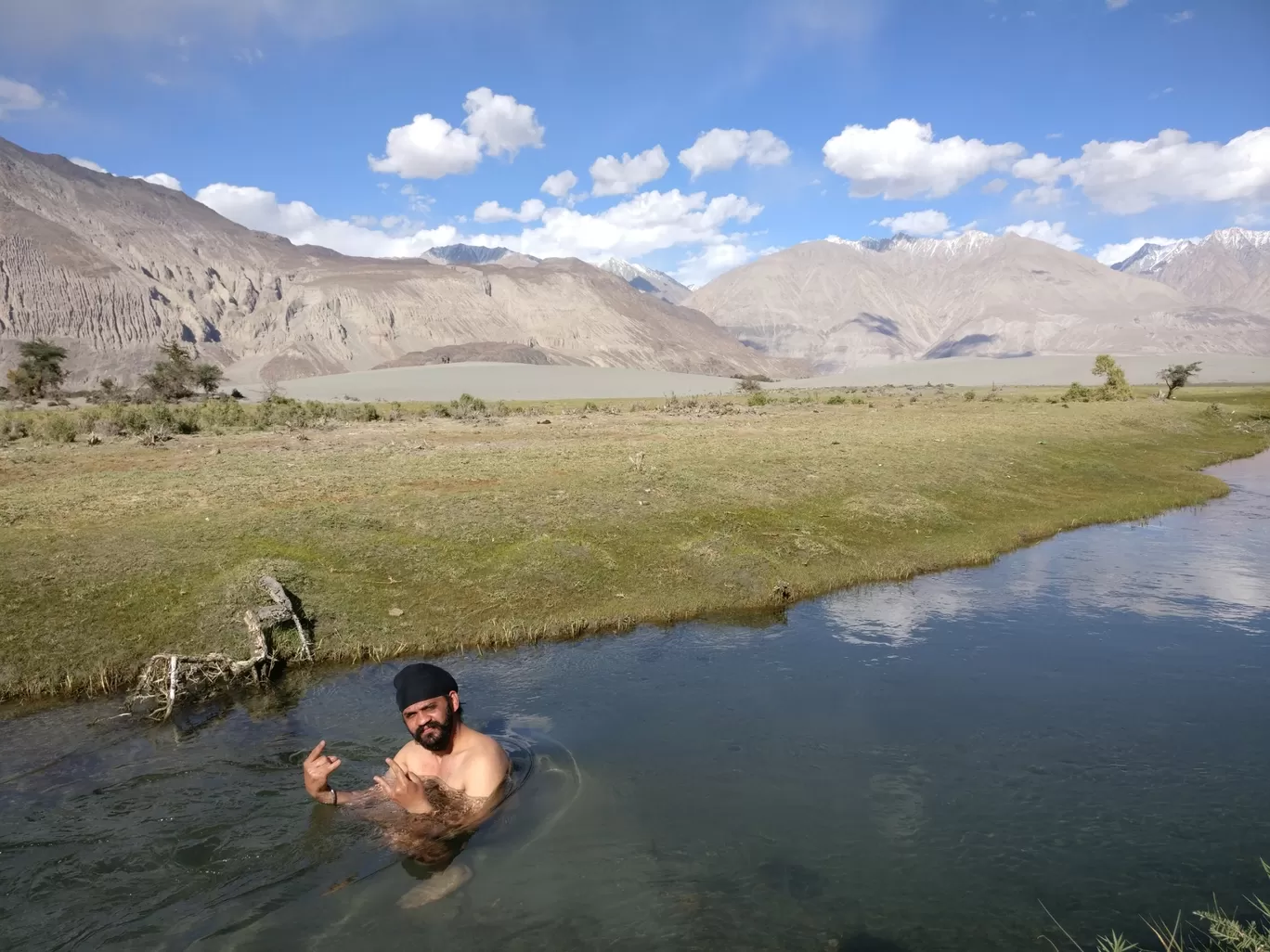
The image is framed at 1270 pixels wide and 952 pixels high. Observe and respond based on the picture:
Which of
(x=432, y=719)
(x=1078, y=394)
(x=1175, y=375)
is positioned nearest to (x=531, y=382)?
(x=1078, y=394)

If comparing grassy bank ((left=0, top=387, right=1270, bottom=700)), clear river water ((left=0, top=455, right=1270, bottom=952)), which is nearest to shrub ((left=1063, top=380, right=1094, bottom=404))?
grassy bank ((left=0, top=387, right=1270, bottom=700))

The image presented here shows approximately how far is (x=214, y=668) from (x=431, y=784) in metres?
7.52

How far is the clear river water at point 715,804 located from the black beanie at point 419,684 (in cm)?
215

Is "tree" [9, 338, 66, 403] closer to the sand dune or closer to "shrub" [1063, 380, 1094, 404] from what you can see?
the sand dune

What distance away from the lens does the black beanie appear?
32.2 feet

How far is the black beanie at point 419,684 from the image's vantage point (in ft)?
32.2

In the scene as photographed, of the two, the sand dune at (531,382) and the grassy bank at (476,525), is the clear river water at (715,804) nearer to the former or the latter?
the grassy bank at (476,525)

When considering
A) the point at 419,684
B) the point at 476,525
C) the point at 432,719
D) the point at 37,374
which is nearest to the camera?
the point at 419,684

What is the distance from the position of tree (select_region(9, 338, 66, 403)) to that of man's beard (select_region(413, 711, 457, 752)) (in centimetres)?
11653

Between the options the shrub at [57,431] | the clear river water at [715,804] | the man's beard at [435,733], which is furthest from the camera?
the shrub at [57,431]

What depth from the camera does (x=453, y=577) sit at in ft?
69.4

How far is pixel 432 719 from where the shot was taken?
395 inches

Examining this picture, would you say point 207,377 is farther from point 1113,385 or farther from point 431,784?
point 1113,385

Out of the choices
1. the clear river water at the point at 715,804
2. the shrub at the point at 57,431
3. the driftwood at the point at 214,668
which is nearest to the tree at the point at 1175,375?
the clear river water at the point at 715,804
